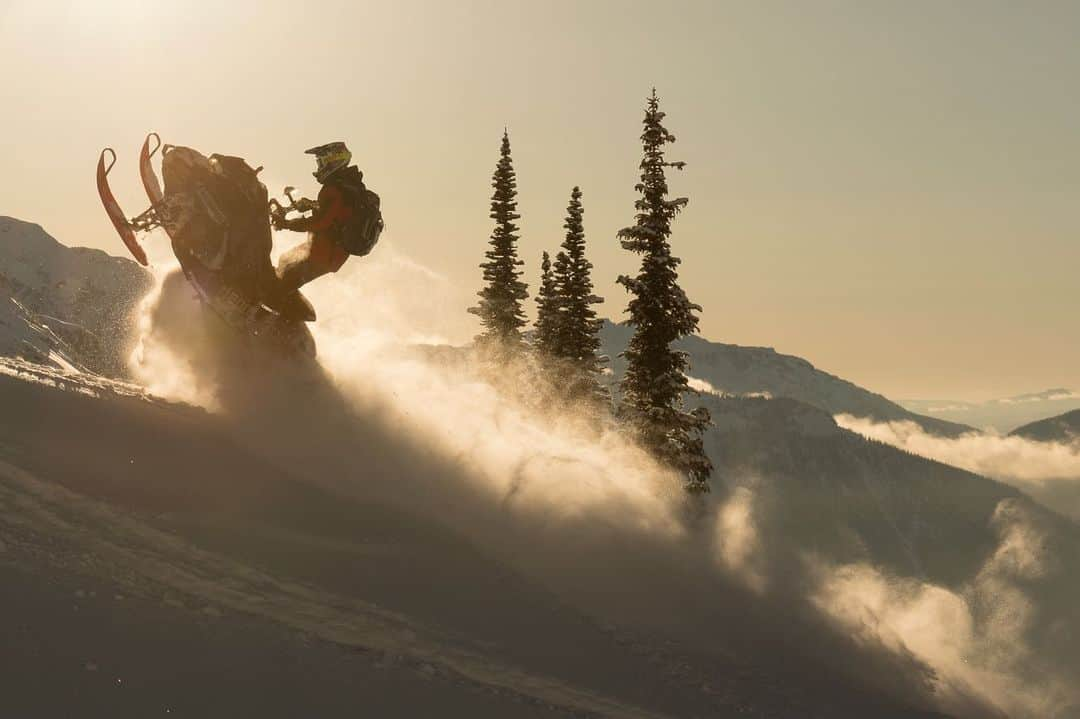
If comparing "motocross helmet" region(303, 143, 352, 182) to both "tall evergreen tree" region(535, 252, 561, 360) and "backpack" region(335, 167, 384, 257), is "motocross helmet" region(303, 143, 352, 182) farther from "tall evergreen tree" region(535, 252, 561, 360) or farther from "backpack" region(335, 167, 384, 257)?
"tall evergreen tree" region(535, 252, 561, 360)

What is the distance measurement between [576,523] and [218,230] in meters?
10.8

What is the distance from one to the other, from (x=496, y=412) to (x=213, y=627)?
15.7m

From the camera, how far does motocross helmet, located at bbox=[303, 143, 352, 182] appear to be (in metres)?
22.9

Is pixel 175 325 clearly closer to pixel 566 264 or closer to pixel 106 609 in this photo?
pixel 106 609

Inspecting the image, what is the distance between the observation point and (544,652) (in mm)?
12703

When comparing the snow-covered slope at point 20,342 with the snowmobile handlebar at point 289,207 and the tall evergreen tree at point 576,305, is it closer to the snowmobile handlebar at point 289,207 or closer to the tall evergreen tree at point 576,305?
the snowmobile handlebar at point 289,207

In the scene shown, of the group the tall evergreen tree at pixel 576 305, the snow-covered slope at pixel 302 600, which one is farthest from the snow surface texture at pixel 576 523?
the tall evergreen tree at pixel 576 305

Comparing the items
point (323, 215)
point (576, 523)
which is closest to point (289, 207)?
point (323, 215)

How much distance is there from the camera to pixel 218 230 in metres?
21.4

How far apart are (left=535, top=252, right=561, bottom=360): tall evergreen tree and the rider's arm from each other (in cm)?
2289

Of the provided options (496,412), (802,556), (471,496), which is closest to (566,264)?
(496,412)

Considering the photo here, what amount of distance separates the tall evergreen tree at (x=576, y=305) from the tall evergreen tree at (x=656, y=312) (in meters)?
11.0

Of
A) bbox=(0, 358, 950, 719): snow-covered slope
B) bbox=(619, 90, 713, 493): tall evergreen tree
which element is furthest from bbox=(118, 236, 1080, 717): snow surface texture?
bbox=(619, 90, 713, 493): tall evergreen tree

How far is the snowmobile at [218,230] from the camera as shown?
21.1 metres
